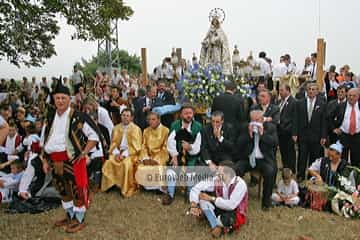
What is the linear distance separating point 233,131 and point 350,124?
6.34 feet

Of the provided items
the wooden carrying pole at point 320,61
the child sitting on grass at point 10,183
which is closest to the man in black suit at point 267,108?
the child sitting on grass at point 10,183

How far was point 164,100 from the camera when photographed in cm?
809

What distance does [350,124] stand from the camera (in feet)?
20.1

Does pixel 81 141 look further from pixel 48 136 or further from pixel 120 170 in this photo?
pixel 120 170

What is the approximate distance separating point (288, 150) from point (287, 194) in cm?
157

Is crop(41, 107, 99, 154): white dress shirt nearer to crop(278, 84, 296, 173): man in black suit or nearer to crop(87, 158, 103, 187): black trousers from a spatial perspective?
crop(87, 158, 103, 187): black trousers

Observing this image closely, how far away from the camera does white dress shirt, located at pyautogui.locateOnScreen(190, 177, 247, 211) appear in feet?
14.9

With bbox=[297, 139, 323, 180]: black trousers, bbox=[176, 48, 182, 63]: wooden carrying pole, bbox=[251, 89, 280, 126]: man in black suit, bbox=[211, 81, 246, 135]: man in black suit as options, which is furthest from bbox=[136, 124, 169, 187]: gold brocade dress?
bbox=[176, 48, 182, 63]: wooden carrying pole

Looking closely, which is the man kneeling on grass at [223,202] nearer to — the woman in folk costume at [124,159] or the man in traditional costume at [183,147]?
the man in traditional costume at [183,147]

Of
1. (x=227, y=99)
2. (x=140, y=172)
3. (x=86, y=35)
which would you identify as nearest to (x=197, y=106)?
(x=227, y=99)

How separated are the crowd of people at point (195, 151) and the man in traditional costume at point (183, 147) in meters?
0.02

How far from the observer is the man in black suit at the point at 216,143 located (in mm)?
5566

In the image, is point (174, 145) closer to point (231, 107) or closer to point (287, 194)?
point (231, 107)

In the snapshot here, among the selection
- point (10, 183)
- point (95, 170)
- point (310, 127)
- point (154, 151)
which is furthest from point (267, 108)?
point (10, 183)
